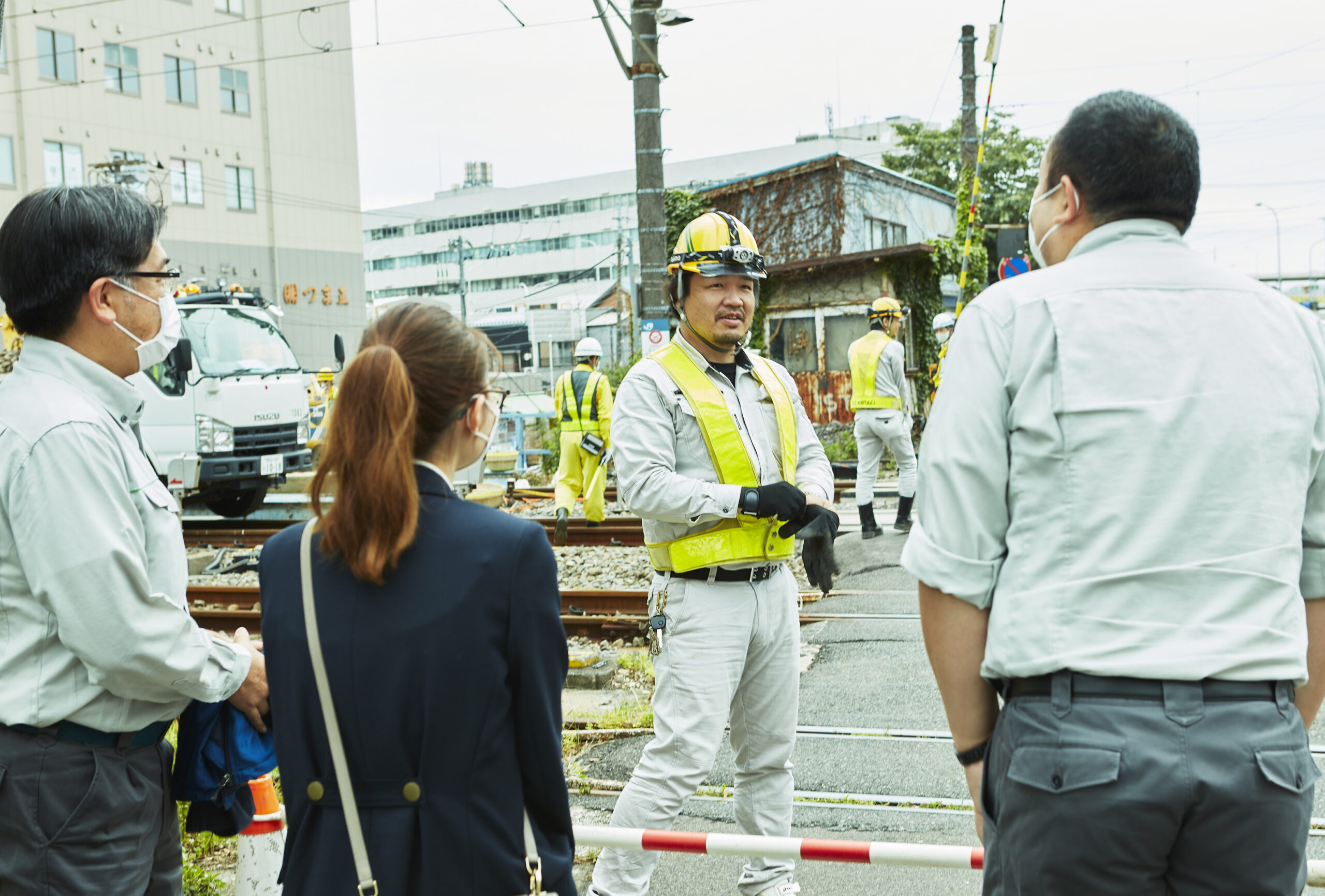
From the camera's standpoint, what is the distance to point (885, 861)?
3.41m

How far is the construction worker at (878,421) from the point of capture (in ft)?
38.6

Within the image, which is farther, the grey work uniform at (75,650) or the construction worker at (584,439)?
the construction worker at (584,439)

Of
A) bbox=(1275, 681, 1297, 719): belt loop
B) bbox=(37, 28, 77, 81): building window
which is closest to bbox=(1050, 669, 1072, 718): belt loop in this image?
bbox=(1275, 681, 1297, 719): belt loop

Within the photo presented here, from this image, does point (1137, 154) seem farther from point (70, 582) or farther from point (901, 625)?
point (901, 625)

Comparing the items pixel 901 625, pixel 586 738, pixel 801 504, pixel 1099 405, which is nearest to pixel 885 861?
pixel 801 504

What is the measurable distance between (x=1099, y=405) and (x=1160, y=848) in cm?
78

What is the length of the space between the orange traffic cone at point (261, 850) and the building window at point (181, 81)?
41606 mm

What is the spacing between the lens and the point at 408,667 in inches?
77.6

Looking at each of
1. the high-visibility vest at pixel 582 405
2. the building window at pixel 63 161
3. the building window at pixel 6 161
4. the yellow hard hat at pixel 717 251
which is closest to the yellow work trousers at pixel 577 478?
the high-visibility vest at pixel 582 405

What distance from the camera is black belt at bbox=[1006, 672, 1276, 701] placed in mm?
1928

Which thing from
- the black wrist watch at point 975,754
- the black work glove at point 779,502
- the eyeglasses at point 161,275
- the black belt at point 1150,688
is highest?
the eyeglasses at point 161,275

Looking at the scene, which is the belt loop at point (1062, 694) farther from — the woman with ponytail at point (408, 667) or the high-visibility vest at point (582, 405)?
the high-visibility vest at point (582, 405)

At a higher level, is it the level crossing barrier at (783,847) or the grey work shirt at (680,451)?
the grey work shirt at (680,451)

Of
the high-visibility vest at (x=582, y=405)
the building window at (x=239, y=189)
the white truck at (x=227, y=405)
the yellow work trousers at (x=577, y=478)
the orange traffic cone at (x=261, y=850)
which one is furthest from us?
the building window at (x=239, y=189)
